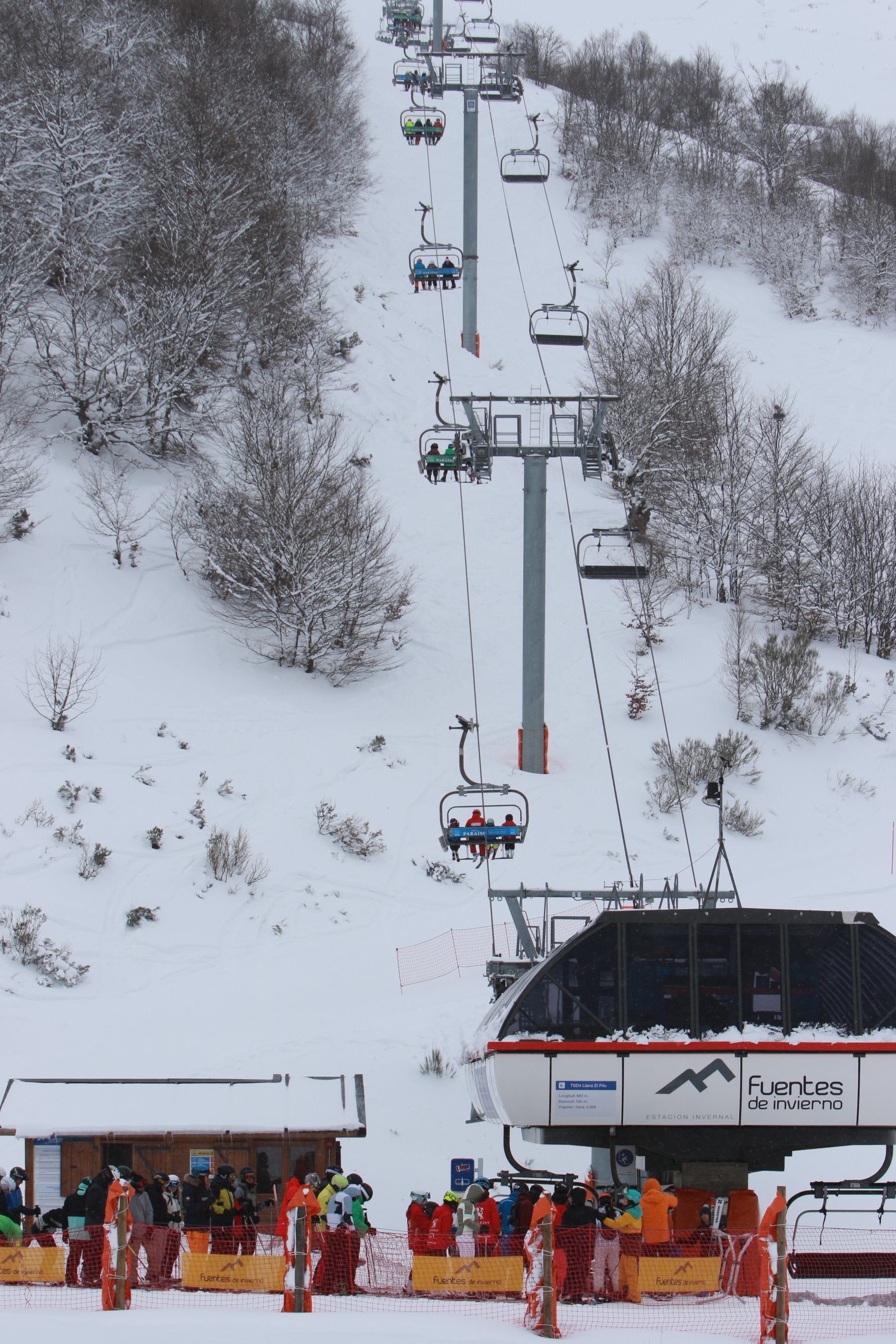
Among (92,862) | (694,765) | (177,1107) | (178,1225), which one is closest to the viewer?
(178,1225)

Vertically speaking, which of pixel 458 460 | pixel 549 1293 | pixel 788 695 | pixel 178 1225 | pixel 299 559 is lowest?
pixel 178 1225

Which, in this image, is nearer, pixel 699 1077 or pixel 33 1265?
pixel 33 1265

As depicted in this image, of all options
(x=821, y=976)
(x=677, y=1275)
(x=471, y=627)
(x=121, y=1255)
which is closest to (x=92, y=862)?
(x=471, y=627)

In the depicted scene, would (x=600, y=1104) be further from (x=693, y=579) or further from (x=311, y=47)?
(x=311, y=47)

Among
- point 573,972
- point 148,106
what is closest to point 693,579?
point 148,106

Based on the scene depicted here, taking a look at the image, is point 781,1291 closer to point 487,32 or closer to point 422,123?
point 422,123

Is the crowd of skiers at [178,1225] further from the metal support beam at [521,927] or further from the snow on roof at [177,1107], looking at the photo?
the metal support beam at [521,927]

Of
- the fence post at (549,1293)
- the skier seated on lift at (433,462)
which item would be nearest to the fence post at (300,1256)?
the fence post at (549,1293)
